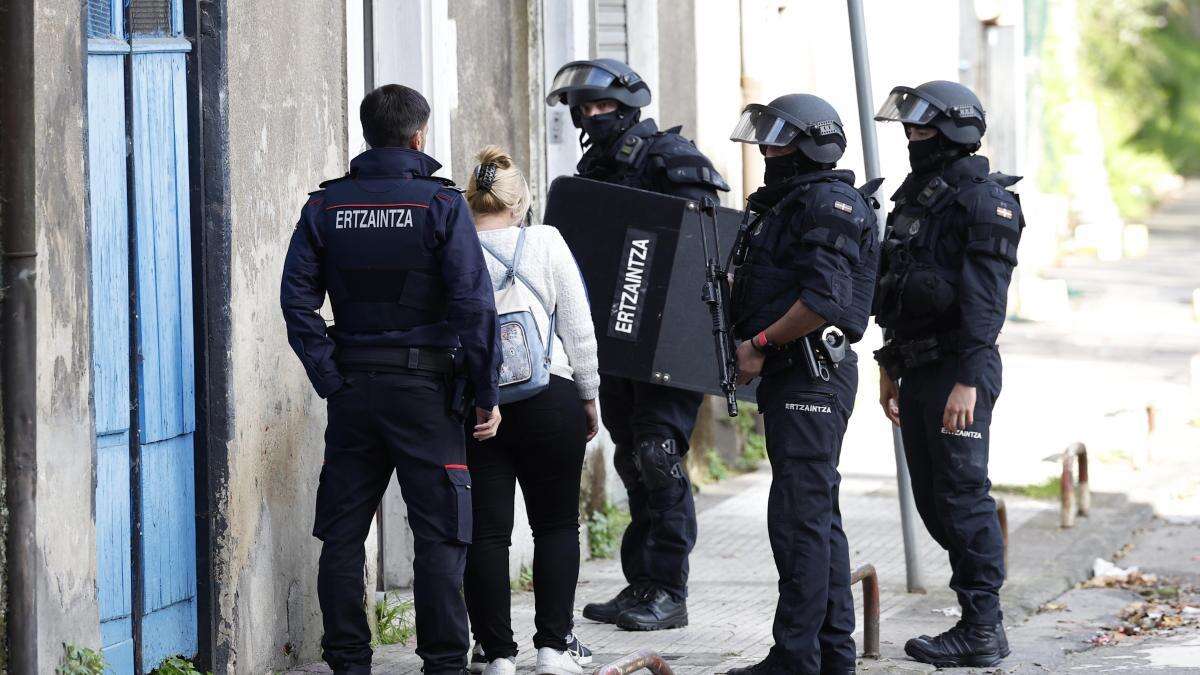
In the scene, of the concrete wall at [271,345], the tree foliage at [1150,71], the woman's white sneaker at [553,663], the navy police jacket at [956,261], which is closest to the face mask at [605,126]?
the concrete wall at [271,345]

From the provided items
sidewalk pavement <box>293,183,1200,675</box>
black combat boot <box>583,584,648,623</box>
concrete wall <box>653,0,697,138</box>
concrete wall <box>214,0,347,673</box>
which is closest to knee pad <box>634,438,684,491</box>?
black combat boot <box>583,584,648,623</box>

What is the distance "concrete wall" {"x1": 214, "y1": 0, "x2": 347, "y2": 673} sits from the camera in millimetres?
5344

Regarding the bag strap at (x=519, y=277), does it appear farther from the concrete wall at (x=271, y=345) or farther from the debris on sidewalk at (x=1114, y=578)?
the debris on sidewalk at (x=1114, y=578)

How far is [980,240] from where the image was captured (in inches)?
231

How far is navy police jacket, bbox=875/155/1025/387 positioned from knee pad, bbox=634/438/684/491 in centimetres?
93

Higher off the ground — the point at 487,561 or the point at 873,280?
the point at 873,280

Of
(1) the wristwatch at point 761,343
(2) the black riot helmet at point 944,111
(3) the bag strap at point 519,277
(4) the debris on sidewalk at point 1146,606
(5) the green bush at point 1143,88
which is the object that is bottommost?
(4) the debris on sidewalk at point 1146,606

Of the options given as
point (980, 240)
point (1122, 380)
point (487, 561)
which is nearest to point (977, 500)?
point (980, 240)

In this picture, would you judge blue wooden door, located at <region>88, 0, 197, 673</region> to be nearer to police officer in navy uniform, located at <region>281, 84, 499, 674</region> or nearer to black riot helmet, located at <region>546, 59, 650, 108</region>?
police officer in navy uniform, located at <region>281, 84, 499, 674</region>

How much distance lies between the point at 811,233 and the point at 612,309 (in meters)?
1.41

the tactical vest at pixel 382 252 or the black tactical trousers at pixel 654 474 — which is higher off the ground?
the tactical vest at pixel 382 252

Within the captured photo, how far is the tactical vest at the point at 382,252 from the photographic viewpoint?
4930 millimetres

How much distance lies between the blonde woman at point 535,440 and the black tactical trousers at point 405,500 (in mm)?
251

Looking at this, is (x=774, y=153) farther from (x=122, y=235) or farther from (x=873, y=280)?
(x=122, y=235)
